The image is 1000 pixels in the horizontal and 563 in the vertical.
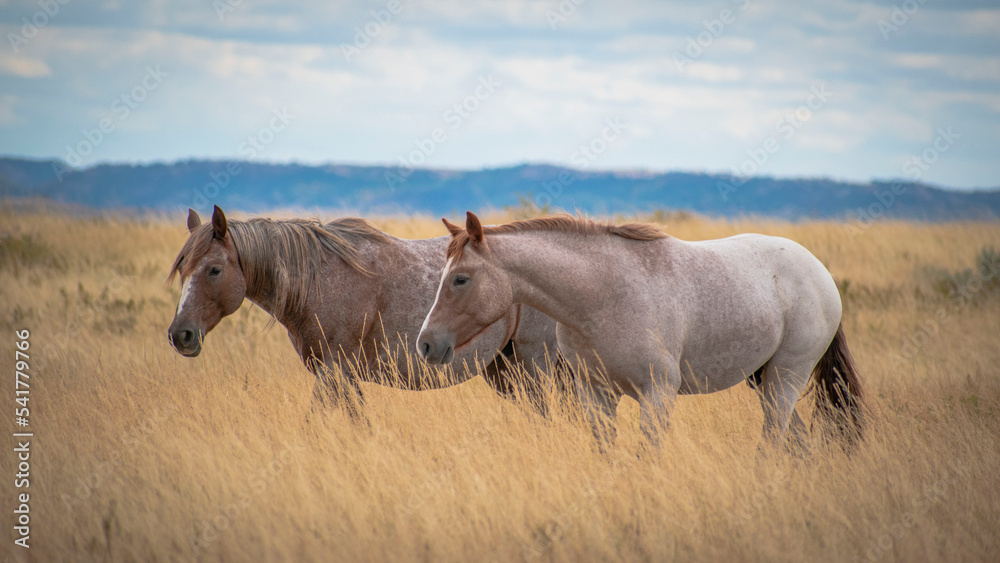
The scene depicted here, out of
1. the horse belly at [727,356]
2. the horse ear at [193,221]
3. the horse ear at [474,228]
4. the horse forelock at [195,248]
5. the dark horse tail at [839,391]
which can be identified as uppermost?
the horse ear at [193,221]

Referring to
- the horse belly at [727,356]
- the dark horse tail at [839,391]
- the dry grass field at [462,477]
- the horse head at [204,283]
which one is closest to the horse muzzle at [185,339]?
the horse head at [204,283]

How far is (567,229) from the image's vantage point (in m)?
3.93

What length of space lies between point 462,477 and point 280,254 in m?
2.01

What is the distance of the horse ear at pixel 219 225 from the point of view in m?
4.18

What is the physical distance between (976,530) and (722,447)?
132 cm

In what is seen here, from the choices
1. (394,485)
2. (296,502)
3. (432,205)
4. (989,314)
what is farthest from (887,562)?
(432,205)

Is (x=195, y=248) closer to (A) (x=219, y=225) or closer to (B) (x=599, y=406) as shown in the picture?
(A) (x=219, y=225)

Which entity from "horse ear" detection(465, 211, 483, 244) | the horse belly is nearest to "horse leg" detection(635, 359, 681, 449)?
the horse belly

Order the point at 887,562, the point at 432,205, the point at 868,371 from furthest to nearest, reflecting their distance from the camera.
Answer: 1. the point at 432,205
2. the point at 868,371
3. the point at 887,562

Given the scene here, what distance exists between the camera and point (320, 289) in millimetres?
4598

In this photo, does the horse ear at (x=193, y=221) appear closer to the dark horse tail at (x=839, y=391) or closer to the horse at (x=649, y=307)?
the horse at (x=649, y=307)

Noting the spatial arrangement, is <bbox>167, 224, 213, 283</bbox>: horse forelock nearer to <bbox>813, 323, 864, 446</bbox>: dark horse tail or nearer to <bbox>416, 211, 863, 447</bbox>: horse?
<bbox>416, 211, 863, 447</bbox>: horse

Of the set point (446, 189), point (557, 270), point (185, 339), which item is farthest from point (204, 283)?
point (446, 189)

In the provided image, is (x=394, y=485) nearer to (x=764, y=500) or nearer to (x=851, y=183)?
(x=764, y=500)
